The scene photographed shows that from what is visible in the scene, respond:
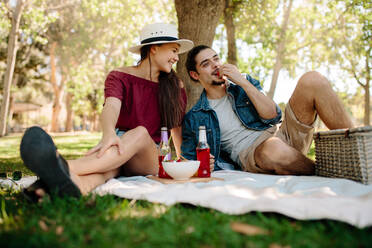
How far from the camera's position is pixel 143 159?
10.1 ft

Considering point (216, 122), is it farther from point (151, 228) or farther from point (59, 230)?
point (59, 230)

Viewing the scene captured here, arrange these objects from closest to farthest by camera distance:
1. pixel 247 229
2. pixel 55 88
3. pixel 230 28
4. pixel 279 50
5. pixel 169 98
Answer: pixel 247 229, pixel 169 98, pixel 230 28, pixel 279 50, pixel 55 88

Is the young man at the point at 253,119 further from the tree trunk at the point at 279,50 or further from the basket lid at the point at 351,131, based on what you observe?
the tree trunk at the point at 279,50

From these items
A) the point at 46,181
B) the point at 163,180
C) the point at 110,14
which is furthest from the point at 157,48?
the point at 110,14

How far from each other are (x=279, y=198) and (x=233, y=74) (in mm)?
1803

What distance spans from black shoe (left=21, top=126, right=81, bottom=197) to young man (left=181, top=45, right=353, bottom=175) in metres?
1.72

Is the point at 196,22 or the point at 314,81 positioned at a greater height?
the point at 196,22

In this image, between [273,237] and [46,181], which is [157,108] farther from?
[273,237]

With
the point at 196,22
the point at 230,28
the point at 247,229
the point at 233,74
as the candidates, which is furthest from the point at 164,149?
the point at 230,28

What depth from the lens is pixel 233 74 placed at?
3.41 m

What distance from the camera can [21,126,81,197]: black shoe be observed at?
1.97 m

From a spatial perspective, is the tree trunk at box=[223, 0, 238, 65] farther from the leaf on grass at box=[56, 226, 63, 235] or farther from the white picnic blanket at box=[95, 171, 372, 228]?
the leaf on grass at box=[56, 226, 63, 235]

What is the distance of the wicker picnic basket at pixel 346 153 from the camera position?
99.8 inches

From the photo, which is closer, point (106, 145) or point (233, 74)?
point (106, 145)
